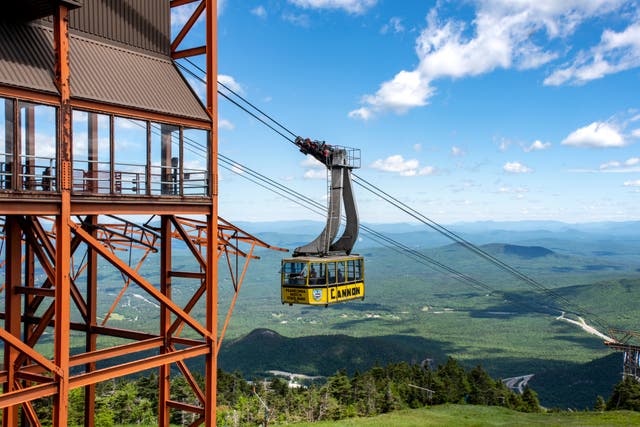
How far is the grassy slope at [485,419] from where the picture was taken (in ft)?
166

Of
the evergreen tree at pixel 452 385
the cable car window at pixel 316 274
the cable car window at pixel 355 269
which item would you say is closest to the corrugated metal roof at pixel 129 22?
the cable car window at pixel 316 274

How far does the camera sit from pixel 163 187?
1920 cm

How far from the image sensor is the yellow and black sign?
98.8 ft

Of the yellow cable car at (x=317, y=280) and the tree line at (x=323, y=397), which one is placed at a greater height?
the yellow cable car at (x=317, y=280)


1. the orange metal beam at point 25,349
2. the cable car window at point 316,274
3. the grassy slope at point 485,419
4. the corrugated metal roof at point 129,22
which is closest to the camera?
the orange metal beam at point 25,349

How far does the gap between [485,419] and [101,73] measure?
50067mm

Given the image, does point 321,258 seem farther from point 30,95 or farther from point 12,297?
point 30,95

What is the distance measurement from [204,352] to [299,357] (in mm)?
139403

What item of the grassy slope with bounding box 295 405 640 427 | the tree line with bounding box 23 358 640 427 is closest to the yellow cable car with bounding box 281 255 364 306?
the grassy slope with bounding box 295 405 640 427

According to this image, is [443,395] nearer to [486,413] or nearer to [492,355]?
[486,413]

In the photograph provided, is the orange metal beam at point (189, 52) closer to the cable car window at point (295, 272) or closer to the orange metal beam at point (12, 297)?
the orange metal beam at point (12, 297)

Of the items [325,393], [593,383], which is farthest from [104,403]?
[593,383]

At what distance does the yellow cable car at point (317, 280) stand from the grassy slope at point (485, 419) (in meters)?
24.2

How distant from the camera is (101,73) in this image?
1769 centimetres
